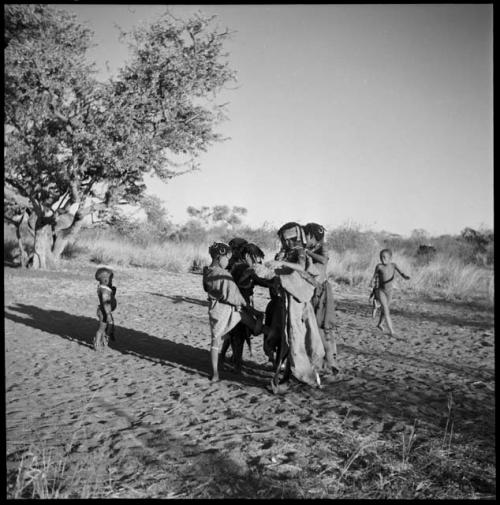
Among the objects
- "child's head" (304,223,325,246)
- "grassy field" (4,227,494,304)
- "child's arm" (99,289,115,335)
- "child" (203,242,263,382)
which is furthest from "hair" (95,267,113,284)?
"grassy field" (4,227,494,304)

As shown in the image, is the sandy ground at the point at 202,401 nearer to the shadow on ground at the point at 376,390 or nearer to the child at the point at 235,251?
the shadow on ground at the point at 376,390

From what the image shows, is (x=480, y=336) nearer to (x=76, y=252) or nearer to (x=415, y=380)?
(x=415, y=380)

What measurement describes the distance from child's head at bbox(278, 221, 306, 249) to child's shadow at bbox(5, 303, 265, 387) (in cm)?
171

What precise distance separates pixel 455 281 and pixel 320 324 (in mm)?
11478

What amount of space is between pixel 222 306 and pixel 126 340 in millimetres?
3002

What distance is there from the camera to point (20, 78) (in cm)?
1474

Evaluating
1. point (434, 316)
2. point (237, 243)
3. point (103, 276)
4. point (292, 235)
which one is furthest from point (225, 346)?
point (434, 316)

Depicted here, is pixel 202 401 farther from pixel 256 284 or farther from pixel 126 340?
pixel 126 340

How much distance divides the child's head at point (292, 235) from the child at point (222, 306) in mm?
760

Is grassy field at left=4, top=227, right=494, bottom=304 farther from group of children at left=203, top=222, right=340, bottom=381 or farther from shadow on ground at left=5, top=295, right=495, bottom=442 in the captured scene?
group of children at left=203, top=222, right=340, bottom=381

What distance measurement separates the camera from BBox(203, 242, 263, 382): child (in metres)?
5.10

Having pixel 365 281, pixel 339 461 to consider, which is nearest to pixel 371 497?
pixel 339 461

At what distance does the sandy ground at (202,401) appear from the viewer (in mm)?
3109

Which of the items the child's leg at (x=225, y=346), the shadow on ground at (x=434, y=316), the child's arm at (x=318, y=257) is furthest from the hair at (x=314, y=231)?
the shadow on ground at (x=434, y=316)
